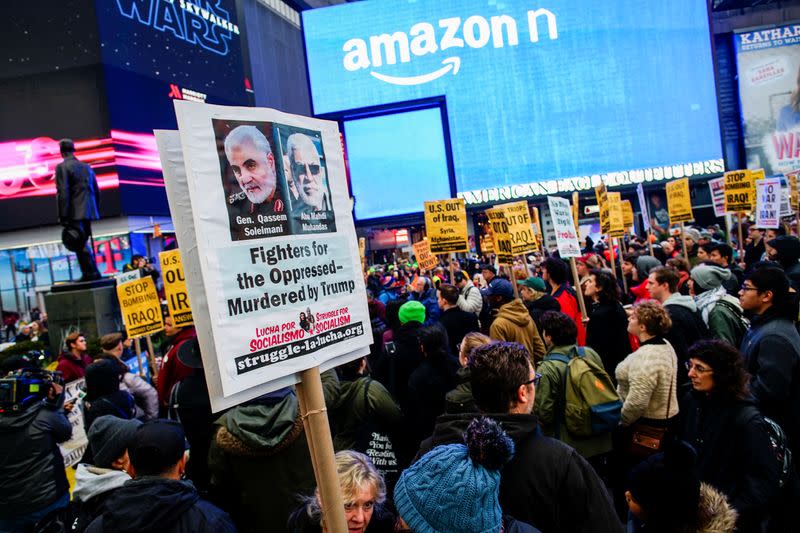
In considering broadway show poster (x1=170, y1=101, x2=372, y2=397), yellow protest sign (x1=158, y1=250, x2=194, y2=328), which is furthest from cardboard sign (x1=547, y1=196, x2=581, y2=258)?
broadway show poster (x1=170, y1=101, x2=372, y2=397)

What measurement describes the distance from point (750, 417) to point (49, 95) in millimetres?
26709

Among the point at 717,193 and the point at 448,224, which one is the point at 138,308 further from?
the point at 717,193

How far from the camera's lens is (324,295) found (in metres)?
2.27

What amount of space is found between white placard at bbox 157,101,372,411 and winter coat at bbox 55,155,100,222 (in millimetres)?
9560

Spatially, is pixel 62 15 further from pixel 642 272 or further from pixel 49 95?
pixel 642 272

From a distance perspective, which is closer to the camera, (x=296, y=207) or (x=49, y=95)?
(x=296, y=207)

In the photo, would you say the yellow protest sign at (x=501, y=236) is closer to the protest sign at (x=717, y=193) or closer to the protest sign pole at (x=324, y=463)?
the protest sign pole at (x=324, y=463)

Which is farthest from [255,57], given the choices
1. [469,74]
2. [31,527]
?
[31,527]

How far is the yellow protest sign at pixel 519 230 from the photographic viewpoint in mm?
9602

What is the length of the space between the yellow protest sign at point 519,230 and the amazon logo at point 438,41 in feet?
75.1

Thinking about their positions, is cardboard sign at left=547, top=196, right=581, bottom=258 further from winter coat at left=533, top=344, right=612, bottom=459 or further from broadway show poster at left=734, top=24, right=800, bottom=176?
broadway show poster at left=734, top=24, right=800, bottom=176

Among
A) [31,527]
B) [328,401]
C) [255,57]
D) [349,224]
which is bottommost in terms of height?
[31,527]

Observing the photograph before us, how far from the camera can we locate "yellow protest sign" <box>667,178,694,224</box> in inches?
473

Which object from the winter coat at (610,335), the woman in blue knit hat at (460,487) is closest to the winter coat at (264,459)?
the woman in blue knit hat at (460,487)
